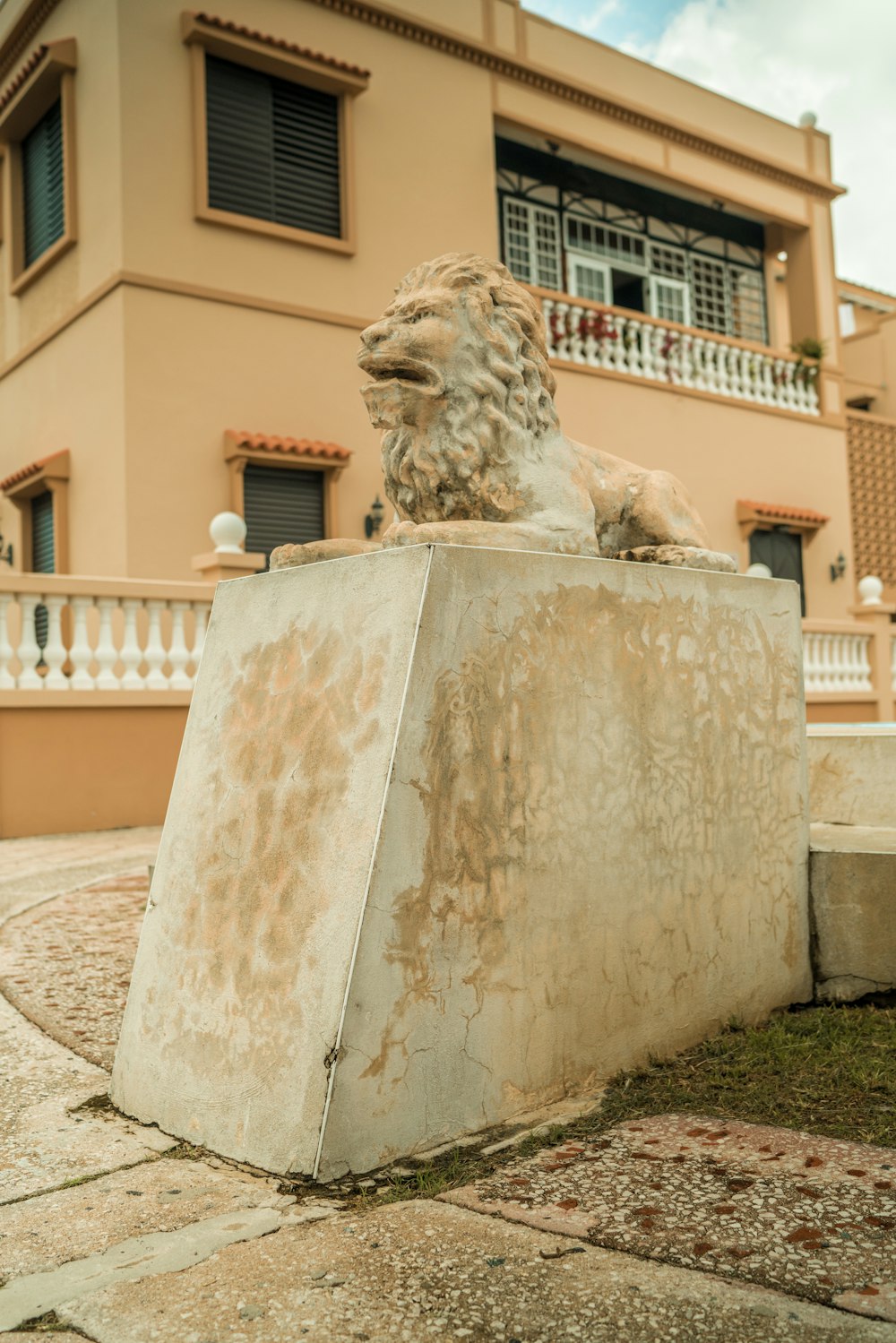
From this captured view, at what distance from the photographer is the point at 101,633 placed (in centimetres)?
827

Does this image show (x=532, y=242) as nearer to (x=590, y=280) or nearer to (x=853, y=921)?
(x=590, y=280)

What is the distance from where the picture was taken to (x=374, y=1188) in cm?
213

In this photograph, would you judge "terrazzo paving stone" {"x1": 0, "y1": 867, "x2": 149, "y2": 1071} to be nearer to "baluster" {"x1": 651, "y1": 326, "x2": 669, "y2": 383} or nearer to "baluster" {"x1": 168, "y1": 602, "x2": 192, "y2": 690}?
"baluster" {"x1": 168, "y1": 602, "x2": 192, "y2": 690}

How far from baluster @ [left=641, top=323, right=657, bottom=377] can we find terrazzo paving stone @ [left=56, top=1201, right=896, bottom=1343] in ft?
45.7

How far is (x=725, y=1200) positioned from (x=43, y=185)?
1291cm

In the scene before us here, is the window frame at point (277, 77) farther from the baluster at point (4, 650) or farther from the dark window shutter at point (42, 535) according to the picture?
the baluster at point (4, 650)

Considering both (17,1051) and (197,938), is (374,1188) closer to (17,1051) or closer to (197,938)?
(197,938)

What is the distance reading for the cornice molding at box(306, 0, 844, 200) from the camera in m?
12.2

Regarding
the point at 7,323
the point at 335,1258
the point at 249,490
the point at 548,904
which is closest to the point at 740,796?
the point at 548,904

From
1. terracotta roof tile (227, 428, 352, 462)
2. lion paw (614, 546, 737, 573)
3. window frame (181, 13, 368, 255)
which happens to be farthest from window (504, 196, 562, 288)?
lion paw (614, 546, 737, 573)

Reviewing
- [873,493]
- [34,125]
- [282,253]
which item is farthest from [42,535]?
[873,493]

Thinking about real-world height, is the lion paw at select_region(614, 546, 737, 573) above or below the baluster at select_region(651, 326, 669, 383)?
below

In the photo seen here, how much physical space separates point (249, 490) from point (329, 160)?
147 inches

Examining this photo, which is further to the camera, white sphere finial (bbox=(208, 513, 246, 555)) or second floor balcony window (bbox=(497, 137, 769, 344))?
second floor balcony window (bbox=(497, 137, 769, 344))
